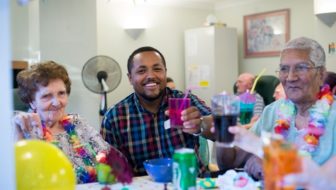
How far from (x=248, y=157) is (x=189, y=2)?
4230 mm

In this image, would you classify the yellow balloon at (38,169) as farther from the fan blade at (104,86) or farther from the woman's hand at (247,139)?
the fan blade at (104,86)

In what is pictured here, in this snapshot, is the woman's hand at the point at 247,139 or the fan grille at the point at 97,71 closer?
the woman's hand at the point at 247,139


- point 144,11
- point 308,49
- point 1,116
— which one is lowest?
point 1,116

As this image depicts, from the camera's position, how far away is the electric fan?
394 centimetres

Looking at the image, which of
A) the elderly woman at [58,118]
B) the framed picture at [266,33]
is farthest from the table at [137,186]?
the framed picture at [266,33]

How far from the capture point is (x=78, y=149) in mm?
1788

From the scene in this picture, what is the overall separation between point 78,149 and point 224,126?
86 cm

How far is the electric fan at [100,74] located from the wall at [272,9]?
211 cm

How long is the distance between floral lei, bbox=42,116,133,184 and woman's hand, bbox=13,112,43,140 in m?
0.11

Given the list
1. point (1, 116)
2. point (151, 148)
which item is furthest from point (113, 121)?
point (1, 116)

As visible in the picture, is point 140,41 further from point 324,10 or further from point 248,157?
point 248,157

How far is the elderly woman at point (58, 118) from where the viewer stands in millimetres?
1762

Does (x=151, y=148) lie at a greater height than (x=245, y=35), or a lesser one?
lesser

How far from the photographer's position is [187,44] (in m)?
5.61
